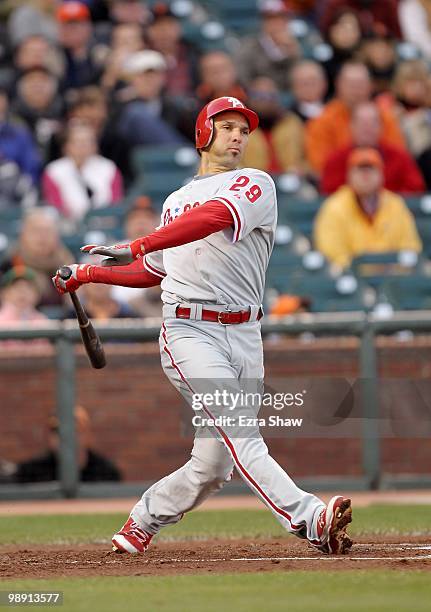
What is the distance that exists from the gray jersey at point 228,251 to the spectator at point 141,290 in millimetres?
5054

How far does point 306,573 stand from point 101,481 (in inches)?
199

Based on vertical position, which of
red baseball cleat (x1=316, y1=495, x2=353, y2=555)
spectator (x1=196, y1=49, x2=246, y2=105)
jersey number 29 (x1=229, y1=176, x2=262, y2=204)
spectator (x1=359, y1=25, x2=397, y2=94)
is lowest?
red baseball cleat (x1=316, y1=495, x2=353, y2=555)

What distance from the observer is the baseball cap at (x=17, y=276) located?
33.6 ft

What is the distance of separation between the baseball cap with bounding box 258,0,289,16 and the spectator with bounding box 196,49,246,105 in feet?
5.06

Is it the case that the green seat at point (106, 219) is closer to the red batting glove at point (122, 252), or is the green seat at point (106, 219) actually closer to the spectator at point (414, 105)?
the spectator at point (414, 105)

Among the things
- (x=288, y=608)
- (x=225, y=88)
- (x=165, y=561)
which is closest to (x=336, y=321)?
(x=225, y=88)

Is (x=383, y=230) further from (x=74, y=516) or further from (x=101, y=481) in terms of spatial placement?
(x=74, y=516)

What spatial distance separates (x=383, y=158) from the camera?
12.9 m

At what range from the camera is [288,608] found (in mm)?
4344

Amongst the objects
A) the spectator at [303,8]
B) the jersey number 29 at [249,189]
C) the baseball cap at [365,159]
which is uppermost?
the spectator at [303,8]

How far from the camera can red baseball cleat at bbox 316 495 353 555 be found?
17.5ft

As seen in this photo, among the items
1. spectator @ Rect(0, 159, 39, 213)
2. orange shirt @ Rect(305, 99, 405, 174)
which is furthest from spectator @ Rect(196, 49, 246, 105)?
spectator @ Rect(0, 159, 39, 213)

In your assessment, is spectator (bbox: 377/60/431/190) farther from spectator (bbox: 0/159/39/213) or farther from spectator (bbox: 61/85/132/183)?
spectator (bbox: 0/159/39/213)

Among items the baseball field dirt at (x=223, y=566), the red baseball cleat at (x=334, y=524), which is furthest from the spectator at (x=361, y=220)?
the red baseball cleat at (x=334, y=524)
